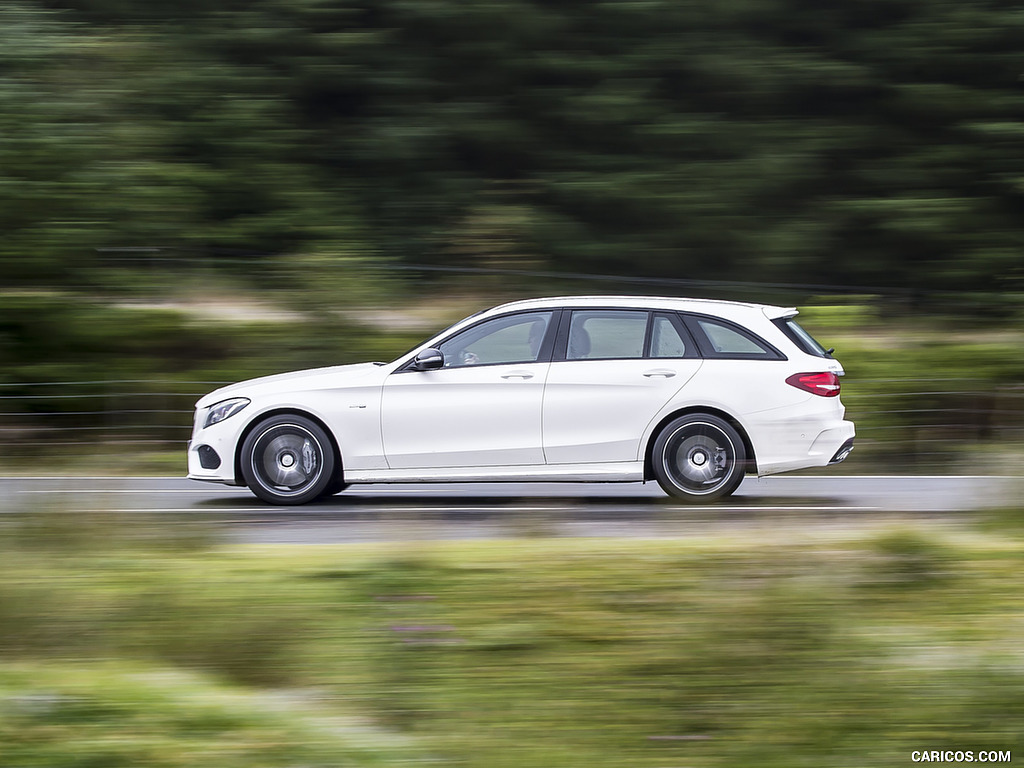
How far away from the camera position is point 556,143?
66.2 feet

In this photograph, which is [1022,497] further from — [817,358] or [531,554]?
[531,554]

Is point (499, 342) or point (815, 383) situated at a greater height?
point (499, 342)

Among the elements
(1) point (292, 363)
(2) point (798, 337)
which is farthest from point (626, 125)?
(2) point (798, 337)

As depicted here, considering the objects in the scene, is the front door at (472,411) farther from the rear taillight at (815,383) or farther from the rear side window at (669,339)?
the rear taillight at (815,383)

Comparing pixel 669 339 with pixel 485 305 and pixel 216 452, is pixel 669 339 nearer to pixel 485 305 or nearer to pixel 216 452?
pixel 216 452

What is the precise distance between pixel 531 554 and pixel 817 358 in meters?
3.74

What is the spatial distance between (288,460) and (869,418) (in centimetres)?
701

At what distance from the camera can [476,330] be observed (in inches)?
388

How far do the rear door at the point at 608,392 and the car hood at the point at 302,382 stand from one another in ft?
4.64

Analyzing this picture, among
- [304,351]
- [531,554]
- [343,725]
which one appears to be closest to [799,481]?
[531,554]

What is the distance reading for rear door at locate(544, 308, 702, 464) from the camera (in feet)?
31.2

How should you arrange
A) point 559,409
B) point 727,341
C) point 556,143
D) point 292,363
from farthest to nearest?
1. point 556,143
2. point 292,363
3. point 727,341
4. point 559,409

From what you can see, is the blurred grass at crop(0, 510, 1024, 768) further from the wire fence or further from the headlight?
the wire fence

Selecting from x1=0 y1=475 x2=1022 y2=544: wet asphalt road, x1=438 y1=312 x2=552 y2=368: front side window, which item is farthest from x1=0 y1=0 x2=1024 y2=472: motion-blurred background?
x1=438 y1=312 x2=552 y2=368: front side window
